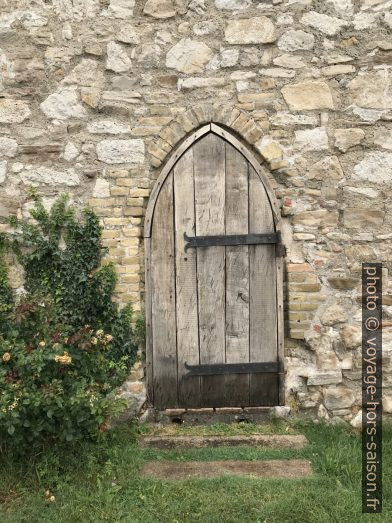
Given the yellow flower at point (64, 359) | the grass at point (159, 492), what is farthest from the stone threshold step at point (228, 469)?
the yellow flower at point (64, 359)

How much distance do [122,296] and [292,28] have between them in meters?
2.29

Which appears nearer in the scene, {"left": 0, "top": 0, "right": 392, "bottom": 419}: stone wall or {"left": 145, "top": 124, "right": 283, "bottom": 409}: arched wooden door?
{"left": 0, "top": 0, "right": 392, "bottom": 419}: stone wall

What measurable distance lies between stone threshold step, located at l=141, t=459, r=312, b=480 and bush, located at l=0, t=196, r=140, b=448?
0.45m

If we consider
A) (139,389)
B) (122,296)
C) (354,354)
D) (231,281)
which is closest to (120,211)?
(122,296)

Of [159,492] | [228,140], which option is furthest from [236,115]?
[159,492]

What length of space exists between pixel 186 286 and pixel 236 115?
130cm

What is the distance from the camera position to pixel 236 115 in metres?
3.58

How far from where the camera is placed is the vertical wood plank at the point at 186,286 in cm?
367

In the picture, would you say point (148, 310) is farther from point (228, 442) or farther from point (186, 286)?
point (228, 442)

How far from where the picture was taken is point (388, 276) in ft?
11.9

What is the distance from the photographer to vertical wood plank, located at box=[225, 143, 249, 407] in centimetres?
366

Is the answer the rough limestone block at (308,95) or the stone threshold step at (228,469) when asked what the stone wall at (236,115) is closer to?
the rough limestone block at (308,95)

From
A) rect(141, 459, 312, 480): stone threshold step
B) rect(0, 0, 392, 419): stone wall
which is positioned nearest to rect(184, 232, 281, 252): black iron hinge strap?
rect(0, 0, 392, 419): stone wall

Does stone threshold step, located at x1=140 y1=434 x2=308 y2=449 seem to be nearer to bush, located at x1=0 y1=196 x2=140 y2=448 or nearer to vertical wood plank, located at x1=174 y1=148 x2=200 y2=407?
vertical wood plank, located at x1=174 y1=148 x2=200 y2=407
